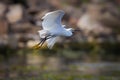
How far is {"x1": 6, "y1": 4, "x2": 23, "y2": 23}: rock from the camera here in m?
30.1

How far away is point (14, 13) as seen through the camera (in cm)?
3061

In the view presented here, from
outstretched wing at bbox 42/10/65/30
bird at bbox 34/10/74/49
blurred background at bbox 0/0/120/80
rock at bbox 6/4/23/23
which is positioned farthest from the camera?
rock at bbox 6/4/23/23

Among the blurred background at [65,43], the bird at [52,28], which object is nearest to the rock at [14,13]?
the blurred background at [65,43]

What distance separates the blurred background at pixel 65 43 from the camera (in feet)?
67.2

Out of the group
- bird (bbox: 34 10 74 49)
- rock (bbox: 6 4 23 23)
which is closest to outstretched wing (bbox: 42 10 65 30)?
bird (bbox: 34 10 74 49)

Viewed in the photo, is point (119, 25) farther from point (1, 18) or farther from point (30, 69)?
point (30, 69)

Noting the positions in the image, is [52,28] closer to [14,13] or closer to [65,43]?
[65,43]

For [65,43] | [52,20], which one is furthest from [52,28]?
[65,43]

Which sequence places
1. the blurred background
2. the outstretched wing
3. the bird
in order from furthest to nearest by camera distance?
1. the blurred background
2. the bird
3. the outstretched wing

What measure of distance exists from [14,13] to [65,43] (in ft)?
13.0

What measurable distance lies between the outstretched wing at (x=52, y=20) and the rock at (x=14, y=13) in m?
14.8

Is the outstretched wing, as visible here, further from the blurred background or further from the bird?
the blurred background

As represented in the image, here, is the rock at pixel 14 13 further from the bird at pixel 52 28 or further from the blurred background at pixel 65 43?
the bird at pixel 52 28

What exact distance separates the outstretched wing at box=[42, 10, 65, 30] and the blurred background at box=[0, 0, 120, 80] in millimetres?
3150
